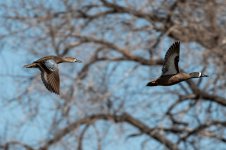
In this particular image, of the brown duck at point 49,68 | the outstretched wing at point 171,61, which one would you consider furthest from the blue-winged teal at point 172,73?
the brown duck at point 49,68

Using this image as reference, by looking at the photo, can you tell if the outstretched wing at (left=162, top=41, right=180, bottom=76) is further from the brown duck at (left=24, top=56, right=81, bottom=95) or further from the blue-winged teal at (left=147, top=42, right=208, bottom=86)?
the brown duck at (left=24, top=56, right=81, bottom=95)

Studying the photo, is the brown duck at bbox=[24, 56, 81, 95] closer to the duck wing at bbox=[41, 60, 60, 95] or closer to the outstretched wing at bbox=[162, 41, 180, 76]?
the duck wing at bbox=[41, 60, 60, 95]

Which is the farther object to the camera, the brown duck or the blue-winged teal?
the brown duck

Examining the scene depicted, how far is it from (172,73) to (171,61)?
0.29ft

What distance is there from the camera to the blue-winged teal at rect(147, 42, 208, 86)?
252cm

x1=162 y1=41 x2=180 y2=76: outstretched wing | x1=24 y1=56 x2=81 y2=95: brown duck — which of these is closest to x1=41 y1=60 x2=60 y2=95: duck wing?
x1=24 y1=56 x2=81 y2=95: brown duck

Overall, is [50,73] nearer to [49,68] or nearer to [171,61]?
[49,68]

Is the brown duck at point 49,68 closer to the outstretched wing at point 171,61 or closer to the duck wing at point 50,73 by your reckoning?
the duck wing at point 50,73

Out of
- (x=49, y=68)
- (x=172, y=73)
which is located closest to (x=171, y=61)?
(x=172, y=73)

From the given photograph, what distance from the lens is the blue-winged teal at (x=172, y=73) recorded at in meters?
2.52

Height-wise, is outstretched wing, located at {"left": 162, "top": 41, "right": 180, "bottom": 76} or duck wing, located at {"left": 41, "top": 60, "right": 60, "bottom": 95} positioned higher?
outstretched wing, located at {"left": 162, "top": 41, "right": 180, "bottom": 76}

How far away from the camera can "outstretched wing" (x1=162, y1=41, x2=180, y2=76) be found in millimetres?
2676

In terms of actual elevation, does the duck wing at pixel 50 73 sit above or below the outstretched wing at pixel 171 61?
below

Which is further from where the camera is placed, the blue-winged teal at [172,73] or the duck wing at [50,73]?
the duck wing at [50,73]
